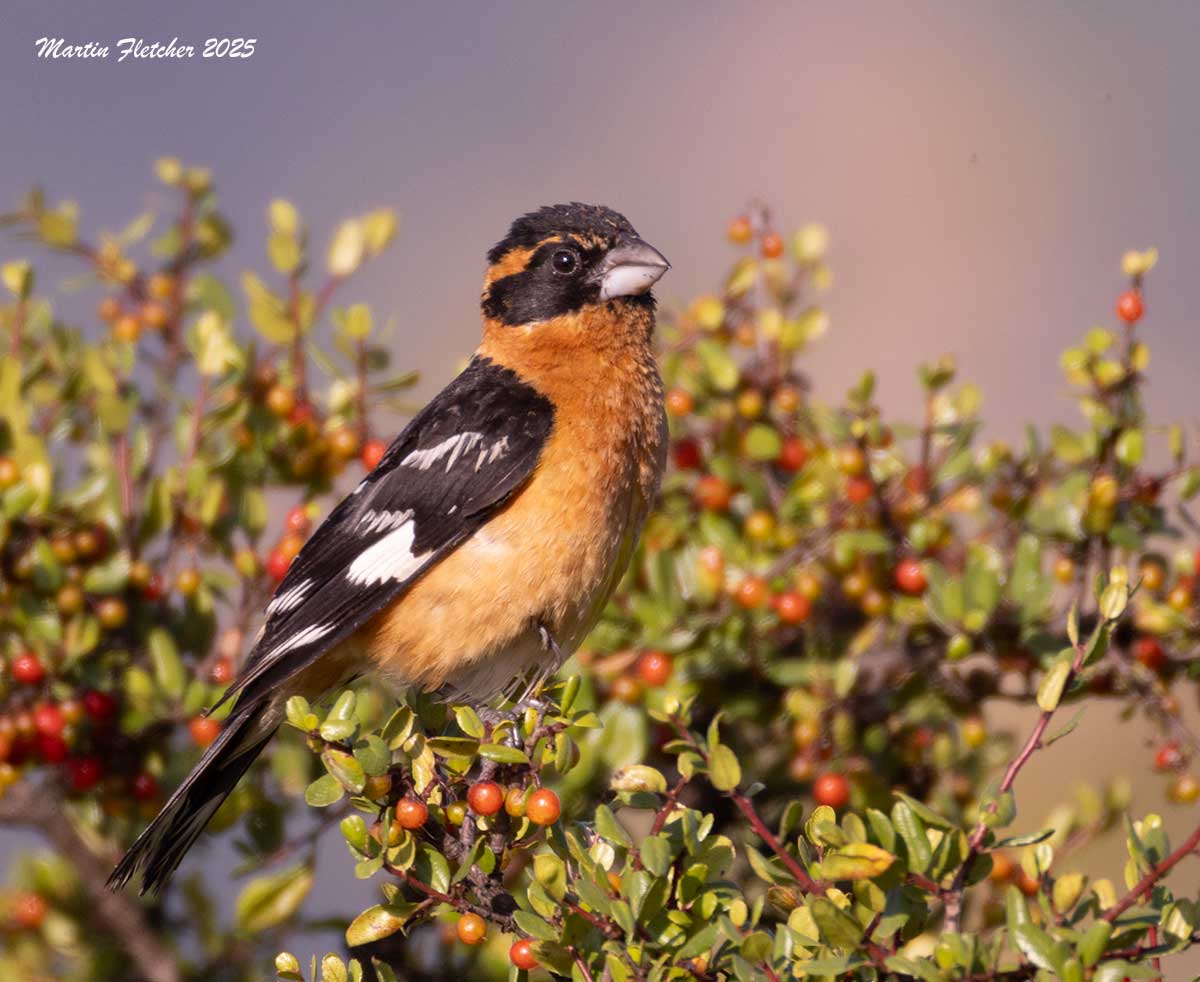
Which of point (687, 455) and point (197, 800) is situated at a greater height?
point (687, 455)

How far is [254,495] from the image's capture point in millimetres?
3105

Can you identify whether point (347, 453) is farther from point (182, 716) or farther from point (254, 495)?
point (182, 716)

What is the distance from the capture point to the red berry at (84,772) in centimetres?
297

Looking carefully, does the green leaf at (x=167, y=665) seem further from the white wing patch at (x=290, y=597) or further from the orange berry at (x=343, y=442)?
the orange berry at (x=343, y=442)

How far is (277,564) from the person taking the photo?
3072 millimetres

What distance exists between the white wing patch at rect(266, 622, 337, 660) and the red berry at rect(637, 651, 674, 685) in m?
0.64

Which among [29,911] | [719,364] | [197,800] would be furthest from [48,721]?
[719,364]

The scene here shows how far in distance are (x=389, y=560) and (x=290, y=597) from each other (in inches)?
8.3

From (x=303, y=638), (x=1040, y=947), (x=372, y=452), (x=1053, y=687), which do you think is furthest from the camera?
(x=372, y=452)

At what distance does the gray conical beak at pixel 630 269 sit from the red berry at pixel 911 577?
2.70ft

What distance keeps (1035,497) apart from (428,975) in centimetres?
167

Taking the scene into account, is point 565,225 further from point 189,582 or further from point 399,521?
point 189,582

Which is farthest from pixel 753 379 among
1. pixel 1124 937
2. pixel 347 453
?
pixel 1124 937

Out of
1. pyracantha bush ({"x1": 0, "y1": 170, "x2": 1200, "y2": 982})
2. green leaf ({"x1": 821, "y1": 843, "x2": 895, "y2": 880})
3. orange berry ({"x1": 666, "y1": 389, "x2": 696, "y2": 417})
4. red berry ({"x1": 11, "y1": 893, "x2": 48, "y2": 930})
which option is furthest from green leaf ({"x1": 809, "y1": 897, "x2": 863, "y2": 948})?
red berry ({"x1": 11, "y1": 893, "x2": 48, "y2": 930})
